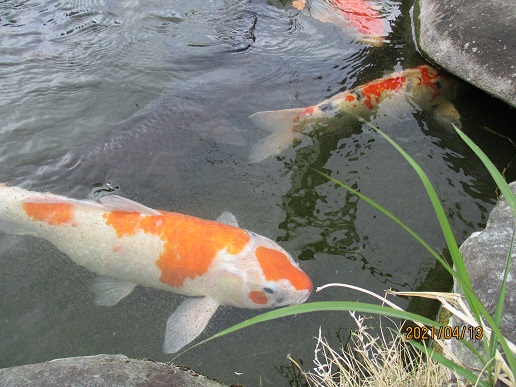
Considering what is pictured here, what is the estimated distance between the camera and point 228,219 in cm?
351

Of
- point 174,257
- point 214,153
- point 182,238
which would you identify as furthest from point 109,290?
point 214,153

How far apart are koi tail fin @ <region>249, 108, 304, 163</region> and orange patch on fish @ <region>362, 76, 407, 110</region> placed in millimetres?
734

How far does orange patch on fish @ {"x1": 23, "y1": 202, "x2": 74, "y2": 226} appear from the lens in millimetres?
3305

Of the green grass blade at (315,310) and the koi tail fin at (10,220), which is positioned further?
the koi tail fin at (10,220)

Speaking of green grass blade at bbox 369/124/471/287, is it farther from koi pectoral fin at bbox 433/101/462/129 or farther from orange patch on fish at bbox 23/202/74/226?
koi pectoral fin at bbox 433/101/462/129

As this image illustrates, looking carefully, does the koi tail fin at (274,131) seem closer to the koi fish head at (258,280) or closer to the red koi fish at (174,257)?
the red koi fish at (174,257)

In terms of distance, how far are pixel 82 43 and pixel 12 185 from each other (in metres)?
2.29

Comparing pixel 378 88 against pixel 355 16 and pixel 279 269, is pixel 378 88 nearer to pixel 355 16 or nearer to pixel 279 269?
pixel 355 16

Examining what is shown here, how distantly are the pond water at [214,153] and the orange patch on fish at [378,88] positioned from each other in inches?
8.4

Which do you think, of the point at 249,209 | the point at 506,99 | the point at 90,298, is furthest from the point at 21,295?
the point at 506,99

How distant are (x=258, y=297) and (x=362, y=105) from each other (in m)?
2.42

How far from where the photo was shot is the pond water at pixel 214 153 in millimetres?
3084
